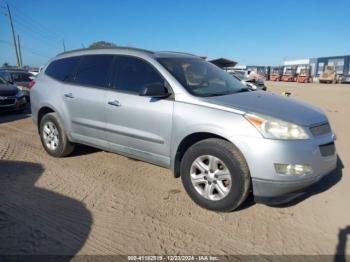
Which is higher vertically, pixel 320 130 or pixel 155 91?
pixel 155 91

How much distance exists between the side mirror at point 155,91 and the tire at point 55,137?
7.27 ft

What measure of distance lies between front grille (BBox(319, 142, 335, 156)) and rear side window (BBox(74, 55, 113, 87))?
10.1ft

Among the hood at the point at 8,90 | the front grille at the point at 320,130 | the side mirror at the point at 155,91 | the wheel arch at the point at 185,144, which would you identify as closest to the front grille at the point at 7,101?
the hood at the point at 8,90

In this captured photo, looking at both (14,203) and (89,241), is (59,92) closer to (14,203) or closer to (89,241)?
(14,203)

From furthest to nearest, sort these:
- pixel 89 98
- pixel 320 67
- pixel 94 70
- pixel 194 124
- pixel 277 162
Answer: pixel 320 67
pixel 94 70
pixel 89 98
pixel 194 124
pixel 277 162

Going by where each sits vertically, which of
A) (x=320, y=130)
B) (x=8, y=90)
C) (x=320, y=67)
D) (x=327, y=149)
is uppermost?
(x=320, y=130)

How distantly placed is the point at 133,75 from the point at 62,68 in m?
1.82

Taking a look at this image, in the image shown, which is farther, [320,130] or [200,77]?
[200,77]

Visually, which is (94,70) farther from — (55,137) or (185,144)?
(185,144)

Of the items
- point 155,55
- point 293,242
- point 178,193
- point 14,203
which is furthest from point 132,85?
point 293,242

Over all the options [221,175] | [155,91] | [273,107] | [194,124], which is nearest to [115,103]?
[155,91]

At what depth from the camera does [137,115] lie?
13.9 feet

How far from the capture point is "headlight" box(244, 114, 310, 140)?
3.34 metres

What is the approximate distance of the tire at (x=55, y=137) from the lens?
216 inches
